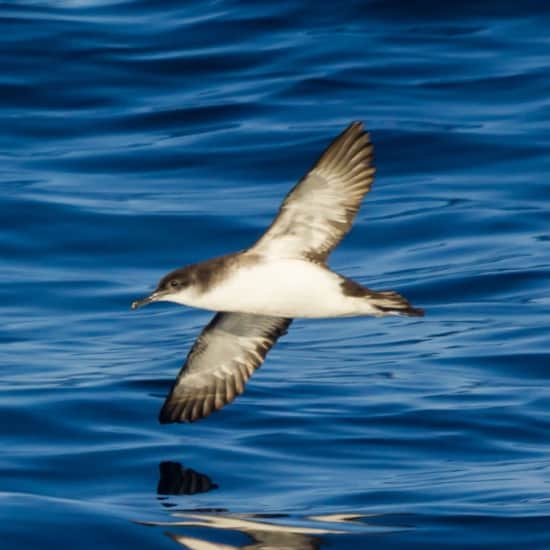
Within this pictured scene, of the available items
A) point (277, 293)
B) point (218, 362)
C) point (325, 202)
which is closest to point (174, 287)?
point (277, 293)

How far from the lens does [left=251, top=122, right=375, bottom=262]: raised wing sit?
9.07 metres

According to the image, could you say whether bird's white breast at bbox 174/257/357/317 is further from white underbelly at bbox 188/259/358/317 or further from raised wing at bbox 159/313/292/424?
raised wing at bbox 159/313/292/424

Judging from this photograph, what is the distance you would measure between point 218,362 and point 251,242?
6429 mm

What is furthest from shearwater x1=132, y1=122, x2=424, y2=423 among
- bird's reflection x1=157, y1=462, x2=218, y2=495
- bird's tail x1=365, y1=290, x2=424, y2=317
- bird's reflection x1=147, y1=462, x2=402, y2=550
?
bird's reflection x1=157, y1=462, x2=218, y2=495

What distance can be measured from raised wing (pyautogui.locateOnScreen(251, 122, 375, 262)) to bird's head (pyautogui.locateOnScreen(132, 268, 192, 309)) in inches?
16.6

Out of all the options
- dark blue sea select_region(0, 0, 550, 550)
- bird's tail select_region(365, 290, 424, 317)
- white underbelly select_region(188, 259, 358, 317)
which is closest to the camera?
bird's tail select_region(365, 290, 424, 317)

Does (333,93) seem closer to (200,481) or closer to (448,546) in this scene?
(200,481)

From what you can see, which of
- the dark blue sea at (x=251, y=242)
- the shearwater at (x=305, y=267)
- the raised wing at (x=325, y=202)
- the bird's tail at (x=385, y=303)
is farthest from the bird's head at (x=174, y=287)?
the dark blue sea at (x=251, y=242)

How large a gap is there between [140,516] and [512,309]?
5965 mm

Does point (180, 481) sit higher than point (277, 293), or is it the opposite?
point (277, 293)

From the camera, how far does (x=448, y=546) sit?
10.2 m

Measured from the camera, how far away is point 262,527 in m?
10.5

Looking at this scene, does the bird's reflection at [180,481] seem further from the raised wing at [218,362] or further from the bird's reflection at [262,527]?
the raised wing at [218,362]

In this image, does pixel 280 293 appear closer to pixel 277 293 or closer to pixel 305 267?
pixel 277 293
